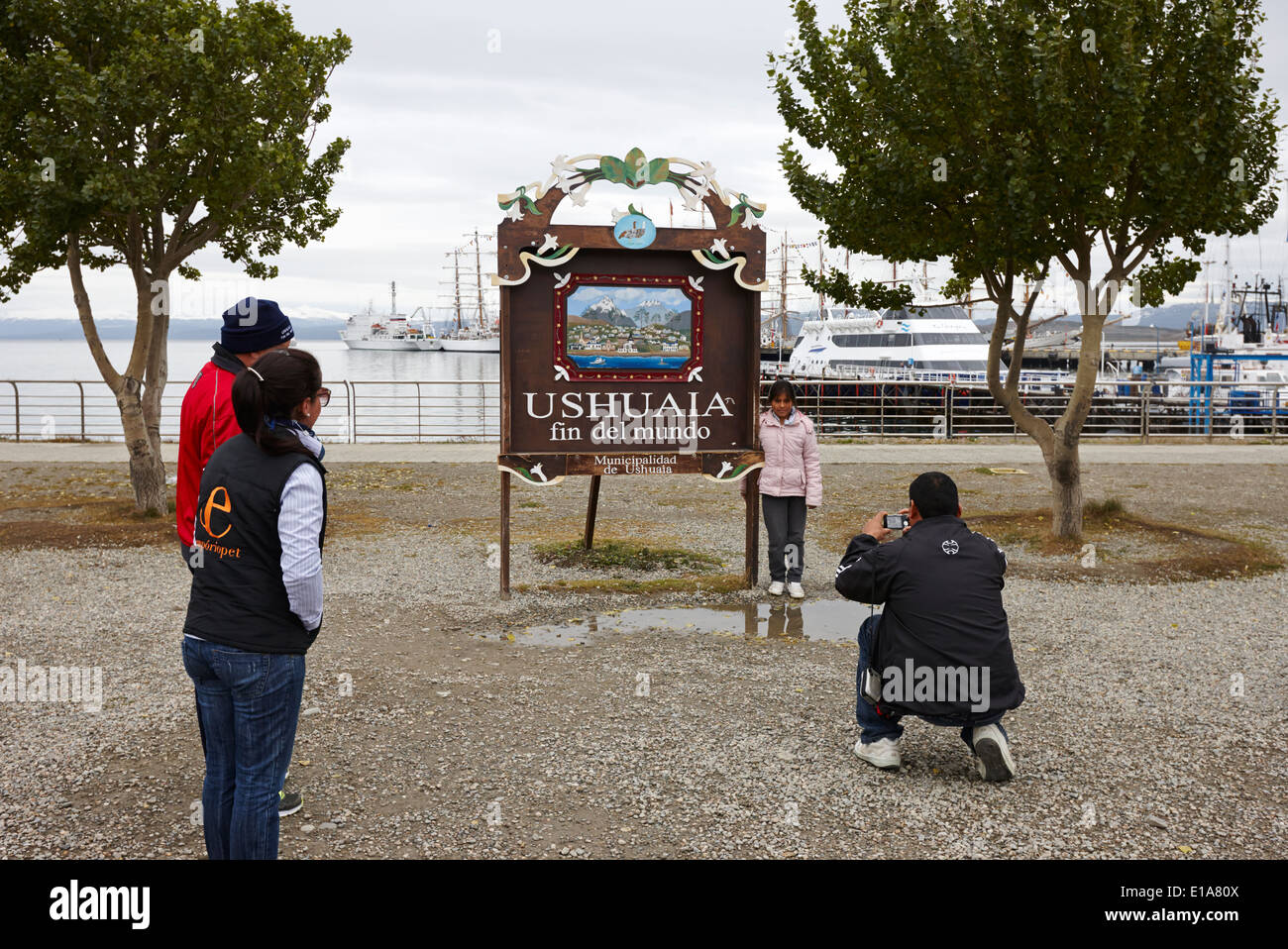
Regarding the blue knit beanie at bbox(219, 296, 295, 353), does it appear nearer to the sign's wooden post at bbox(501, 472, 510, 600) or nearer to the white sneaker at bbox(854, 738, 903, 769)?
the white sneaker at bbox(854, 738, 903, 769)

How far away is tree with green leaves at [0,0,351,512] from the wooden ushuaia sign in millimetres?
3950

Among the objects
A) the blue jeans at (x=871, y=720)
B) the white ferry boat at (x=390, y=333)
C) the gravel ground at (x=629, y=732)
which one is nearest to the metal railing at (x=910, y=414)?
the gravel ground at (x=629, y=732)

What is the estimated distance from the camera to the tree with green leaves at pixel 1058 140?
9305mm

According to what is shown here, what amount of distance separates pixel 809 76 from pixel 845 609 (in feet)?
19.9

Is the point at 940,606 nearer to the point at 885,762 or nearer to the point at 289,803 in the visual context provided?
the point at 885,762

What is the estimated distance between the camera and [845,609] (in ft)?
26.8

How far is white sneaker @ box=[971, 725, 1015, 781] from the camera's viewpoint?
4770mm

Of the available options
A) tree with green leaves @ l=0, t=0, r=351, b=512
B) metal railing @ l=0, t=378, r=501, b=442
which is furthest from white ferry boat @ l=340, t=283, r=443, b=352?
tree with green leaves @ l=0, t=0, r=351, b=512

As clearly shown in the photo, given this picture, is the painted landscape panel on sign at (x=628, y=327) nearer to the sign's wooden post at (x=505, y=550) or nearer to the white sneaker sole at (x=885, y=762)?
the sign's wooden post at (x=505, y=550)

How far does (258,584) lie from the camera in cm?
332

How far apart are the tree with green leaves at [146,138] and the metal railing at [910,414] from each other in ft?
12.8

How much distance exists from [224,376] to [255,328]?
24 cm

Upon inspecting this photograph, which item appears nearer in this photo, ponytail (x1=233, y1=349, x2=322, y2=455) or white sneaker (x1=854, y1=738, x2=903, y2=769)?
ponytail (x1=233, y1=349, x2=322, y2=455)

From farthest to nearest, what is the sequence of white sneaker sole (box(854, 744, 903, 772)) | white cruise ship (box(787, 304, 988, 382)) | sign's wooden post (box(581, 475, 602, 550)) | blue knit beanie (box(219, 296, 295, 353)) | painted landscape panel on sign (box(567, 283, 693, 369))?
white cruise ship (box(787, 304, 988, 382))
sign's wooden post (box(581, 475, 602, 550))
painted landscape panel on sign (box(567, 283, 693, 369))
white sneaker sole (box(854, 744, 903, 772))
blue knit beanie (box(219, 296, 295, 353))
